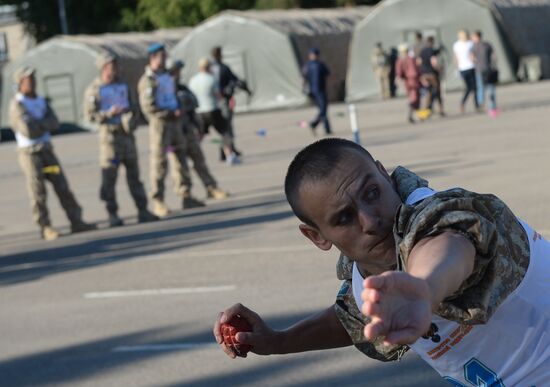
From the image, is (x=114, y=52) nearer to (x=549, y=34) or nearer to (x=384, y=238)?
(x=549, y=34)

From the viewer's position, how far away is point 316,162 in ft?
10.1

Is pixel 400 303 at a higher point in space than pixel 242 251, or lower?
higher

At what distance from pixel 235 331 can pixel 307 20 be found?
4524cm

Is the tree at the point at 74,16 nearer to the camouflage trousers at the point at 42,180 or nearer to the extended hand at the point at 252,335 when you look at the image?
the camouflage trousers at the point at 42,180

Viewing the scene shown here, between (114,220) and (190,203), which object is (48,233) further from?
(190,203)

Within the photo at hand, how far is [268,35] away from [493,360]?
142 ft

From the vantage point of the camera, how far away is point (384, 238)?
9.82 ft

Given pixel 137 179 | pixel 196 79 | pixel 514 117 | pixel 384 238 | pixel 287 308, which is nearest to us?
pixel 384 238

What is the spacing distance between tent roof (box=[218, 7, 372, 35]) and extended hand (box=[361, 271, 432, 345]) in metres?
43.8

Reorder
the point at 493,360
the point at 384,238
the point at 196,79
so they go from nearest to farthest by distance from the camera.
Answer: the point at 384,238 → the point at 493,360 → the point at 196,79

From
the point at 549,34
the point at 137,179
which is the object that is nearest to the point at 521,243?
the point at 137,179

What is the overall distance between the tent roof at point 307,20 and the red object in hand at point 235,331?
4240cm

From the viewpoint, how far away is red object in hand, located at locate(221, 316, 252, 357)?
3.76 m

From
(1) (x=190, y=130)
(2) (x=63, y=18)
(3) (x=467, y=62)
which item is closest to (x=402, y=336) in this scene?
(1) (x=190, y=130)
